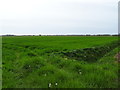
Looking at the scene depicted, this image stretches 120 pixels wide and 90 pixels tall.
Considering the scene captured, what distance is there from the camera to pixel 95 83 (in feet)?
25.5

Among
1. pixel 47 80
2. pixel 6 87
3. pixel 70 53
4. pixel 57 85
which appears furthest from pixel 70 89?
pixel 70 53

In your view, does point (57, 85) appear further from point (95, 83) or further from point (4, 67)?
point (4, 67)

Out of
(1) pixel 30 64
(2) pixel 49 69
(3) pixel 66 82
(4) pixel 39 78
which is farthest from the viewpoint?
(1) pixel 30 64

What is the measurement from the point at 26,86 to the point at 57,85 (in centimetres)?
111

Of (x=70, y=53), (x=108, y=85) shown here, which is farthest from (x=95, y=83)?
(x=70, y=53)

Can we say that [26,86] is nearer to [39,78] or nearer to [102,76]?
[39,78]

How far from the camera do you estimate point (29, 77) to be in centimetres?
838

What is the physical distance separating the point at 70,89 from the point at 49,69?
2.37 m

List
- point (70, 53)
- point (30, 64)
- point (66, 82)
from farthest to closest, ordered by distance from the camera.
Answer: point (70, 53) → point (30, 64) → point (66, 82)

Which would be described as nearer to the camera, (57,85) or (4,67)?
(57,85)

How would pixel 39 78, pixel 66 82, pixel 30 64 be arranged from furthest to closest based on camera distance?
1. pixel 30 64
2. pixel 39 78
3. pixel 66 82

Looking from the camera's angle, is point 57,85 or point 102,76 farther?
point 102,76

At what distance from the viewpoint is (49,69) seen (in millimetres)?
9117

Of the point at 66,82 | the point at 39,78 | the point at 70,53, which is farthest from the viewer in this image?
the point at 70,53
